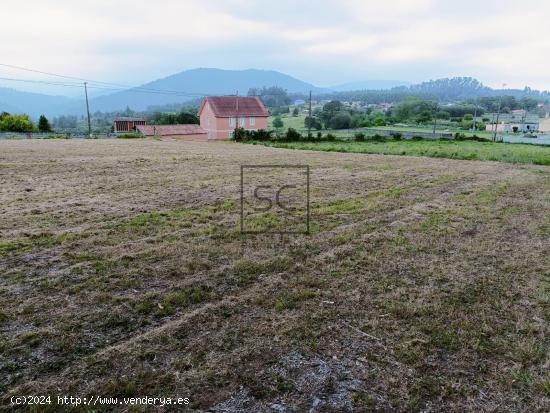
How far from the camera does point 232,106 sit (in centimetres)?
4703

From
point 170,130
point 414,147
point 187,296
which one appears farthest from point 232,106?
point 187,296

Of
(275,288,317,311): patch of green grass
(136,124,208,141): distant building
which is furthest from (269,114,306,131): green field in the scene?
(275,288,317,311): patch of green grass

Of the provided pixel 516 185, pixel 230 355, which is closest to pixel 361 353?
pixel 230 355

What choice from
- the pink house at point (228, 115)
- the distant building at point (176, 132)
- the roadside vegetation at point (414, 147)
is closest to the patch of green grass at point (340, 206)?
the roadside vegetation at point (414, 147)

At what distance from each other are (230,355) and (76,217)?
5262 mm

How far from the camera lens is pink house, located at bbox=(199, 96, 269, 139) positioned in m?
45.5

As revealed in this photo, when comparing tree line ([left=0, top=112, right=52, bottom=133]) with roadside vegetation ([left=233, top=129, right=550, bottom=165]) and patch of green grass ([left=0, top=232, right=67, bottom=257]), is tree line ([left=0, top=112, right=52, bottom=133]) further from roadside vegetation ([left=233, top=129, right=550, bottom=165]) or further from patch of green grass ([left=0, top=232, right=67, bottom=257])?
patch of green grass ([left=0, top=232, right=67, bottom=257])

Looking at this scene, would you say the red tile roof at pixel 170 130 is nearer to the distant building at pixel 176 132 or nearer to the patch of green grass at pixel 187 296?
the distant building at pixel 176 132

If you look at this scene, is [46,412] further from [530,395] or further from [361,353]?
[530,395]

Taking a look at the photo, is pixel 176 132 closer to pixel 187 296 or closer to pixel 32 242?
pixel 32 242

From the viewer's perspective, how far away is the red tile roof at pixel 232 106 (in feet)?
150

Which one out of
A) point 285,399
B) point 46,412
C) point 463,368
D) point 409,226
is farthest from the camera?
point 409,226

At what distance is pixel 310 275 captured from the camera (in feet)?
15.2

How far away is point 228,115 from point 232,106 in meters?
2.19
